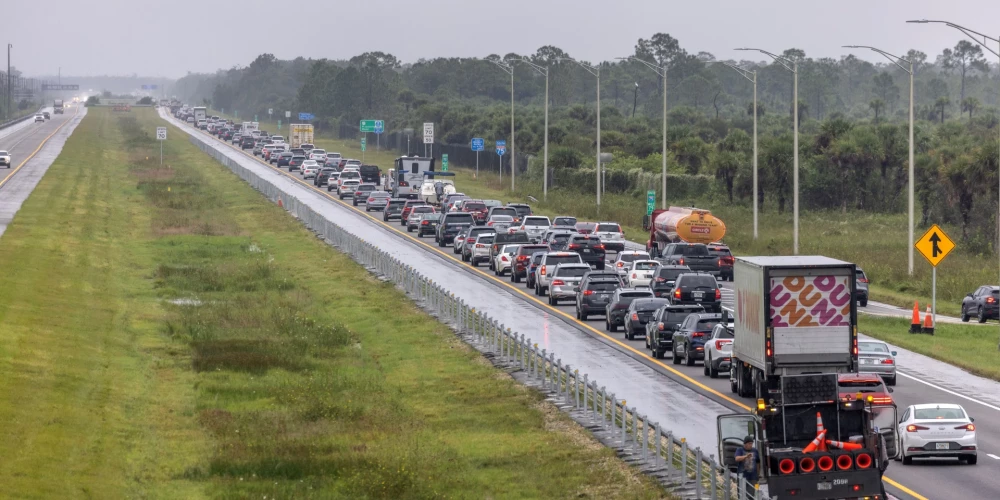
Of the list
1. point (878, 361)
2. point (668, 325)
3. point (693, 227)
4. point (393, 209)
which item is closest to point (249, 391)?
point (668, 325)

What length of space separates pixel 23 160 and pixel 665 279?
303ft

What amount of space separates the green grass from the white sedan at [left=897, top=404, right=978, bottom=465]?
43.5 feet

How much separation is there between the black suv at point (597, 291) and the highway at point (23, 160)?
111 ft

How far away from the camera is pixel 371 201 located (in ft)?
323

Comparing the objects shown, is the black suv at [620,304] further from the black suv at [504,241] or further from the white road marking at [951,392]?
the black suv at [504,241]

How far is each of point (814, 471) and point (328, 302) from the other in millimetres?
36251

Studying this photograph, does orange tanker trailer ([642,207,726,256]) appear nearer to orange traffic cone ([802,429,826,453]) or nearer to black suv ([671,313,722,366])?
black suv ([671,313,722,366])

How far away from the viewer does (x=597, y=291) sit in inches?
1932

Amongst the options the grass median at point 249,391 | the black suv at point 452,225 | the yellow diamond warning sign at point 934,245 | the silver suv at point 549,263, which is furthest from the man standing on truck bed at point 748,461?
the black suv at point 452,225

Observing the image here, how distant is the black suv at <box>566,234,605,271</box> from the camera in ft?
211

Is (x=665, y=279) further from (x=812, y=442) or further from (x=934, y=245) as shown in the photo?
(x=812, y=442)

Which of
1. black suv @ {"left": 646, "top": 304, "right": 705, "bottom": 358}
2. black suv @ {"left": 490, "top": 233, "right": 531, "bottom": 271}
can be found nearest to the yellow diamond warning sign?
black suv @ {"left": 646, "top": 304, "right": 705, "bottom": 358}

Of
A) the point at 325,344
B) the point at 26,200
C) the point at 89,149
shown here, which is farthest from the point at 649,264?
the point at 89,149

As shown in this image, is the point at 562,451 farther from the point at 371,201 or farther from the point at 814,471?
the point at 371,201
